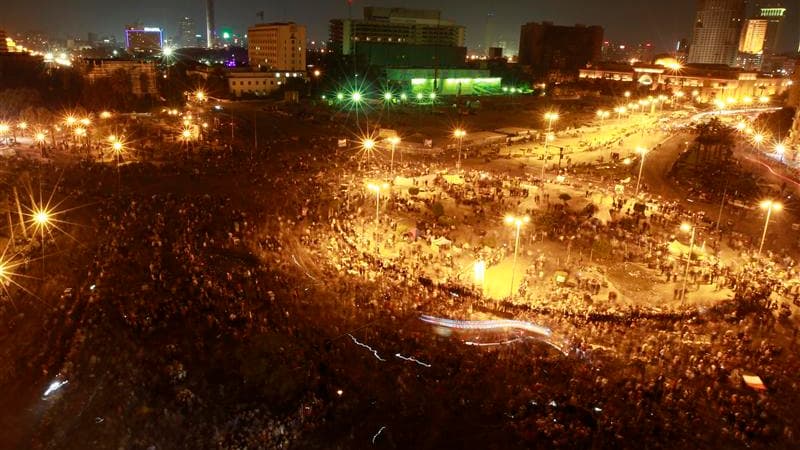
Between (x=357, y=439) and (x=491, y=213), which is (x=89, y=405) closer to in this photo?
(x=357, y=439)

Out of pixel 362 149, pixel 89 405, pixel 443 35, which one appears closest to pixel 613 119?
pixel 362 149

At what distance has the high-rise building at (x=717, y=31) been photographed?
493 ft

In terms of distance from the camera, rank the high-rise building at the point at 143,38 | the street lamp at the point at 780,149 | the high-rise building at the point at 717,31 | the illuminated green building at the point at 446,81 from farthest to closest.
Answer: the high-rise building at the point at 717,31 → the high-rise building at the point at 143,38 → the illuminated green building at the point at 446,81 → the street lamp at the point at 780,149

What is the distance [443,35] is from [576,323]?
4546 inches

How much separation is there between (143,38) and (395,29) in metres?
60.8

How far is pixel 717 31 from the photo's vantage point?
6019 inches

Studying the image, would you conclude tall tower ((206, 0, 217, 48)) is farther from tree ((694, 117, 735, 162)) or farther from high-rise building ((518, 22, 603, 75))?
tree ((694, 117, 735, 162))

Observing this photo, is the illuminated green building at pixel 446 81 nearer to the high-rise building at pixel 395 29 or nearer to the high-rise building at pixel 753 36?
the high-rise building at pixel 395 29

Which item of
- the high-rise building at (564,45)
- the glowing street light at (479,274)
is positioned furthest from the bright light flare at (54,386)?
the high-rise building at (564,45)

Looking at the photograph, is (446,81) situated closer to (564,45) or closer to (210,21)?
(564,45)

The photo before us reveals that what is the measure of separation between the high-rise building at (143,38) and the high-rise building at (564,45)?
8502 centimetres

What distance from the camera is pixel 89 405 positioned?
11773mm

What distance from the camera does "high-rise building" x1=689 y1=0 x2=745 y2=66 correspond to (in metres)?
150

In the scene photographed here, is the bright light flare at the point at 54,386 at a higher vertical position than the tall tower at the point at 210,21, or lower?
lower
